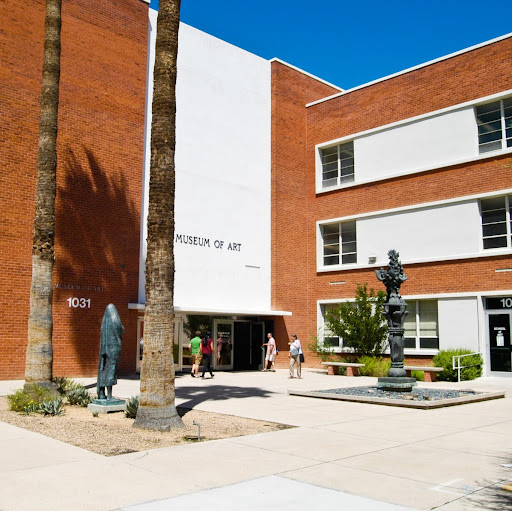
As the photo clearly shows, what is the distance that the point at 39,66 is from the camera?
20.2 metres

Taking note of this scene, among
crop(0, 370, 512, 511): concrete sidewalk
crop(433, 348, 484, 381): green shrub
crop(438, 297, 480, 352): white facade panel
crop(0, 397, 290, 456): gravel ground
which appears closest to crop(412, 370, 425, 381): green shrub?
crop(433, 348, 484, 381): green shrub

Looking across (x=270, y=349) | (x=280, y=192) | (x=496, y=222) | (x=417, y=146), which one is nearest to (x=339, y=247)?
(x=280, y=192)

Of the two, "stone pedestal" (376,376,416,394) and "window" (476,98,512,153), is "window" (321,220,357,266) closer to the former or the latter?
"window" (476,98,512,153)

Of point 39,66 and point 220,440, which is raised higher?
point 39,66

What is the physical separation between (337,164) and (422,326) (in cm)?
925

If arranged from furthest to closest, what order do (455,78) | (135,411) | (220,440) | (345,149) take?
(345,149) → (455,78) → (135,411) → (220,440)

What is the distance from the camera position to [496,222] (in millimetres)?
22781

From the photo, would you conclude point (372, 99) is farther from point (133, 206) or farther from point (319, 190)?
point (133, 206)

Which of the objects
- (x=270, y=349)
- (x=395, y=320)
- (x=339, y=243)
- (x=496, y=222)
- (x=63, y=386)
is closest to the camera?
(x=63, y=386)

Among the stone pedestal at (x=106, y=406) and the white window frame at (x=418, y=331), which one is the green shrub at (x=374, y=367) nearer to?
the white window frame at (x=418, y=331)

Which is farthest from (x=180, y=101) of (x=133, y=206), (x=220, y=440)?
(x=220, y=440)

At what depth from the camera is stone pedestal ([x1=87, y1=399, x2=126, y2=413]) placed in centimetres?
1170

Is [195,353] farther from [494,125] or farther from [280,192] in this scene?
[494,125]

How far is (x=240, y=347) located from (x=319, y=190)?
8.69 metres
